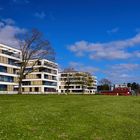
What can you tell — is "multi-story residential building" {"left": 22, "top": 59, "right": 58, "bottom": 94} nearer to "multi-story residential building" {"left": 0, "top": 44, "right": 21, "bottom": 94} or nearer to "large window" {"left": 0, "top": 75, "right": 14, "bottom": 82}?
"multi-story residential building" {"left": 0, "top": 44, "right": 21, "bottom": 94}

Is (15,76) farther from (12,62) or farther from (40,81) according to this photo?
(40,81)

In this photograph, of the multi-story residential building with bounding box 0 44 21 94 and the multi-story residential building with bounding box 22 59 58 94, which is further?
the multi-story residential building with bounding box 22 59 58 94

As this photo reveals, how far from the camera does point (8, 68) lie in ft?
485

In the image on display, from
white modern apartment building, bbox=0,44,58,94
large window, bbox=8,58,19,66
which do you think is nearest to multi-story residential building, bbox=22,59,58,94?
white modern apartment building, bbox=0,44,58,94

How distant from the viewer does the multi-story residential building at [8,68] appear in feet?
467

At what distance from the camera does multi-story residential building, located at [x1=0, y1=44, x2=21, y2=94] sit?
5600 inches

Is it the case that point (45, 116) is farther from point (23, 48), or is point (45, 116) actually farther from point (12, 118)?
point (23, 48)

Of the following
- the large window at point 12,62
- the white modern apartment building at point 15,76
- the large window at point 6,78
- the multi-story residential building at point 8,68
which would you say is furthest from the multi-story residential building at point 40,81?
the large window at point 6,78

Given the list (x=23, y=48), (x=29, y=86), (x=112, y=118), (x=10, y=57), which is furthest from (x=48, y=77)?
(x=112, y=118)

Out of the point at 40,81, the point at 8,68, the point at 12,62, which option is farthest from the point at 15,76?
the point at 40,81

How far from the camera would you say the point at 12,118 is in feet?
70.5

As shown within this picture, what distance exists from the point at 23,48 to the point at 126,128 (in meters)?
74.6

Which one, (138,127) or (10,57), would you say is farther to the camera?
(10,57)

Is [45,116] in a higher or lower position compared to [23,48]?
lower
